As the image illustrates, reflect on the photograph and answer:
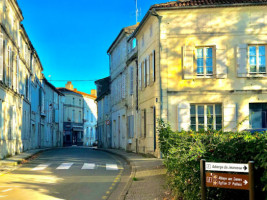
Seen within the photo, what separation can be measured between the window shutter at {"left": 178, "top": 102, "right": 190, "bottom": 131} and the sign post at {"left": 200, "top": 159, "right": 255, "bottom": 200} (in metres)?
12.7

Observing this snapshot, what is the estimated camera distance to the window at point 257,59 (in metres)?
17.9

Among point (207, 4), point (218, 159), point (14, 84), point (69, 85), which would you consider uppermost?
point (69, 85)

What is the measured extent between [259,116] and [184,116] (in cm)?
345

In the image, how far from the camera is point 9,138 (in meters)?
20.8

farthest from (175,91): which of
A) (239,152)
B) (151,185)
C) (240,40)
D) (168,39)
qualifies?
(239,152)

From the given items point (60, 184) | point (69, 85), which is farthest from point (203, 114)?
point (69, 85)

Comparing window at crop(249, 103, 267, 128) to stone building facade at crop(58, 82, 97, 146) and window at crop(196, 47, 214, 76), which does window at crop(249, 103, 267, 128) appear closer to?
window at crop(196, 47, 214, 76)

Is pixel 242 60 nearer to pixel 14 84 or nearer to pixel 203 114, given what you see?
pixel 203 114

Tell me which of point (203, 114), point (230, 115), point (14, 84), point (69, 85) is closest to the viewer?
point (230, 115)

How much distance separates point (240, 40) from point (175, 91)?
3860mm

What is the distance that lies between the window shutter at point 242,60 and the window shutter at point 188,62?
213 centimetres

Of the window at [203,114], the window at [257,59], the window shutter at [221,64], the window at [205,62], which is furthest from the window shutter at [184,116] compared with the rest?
the window at [257,59]

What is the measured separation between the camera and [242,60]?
1786 centimetres

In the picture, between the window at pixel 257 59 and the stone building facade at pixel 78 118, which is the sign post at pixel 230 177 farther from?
the stone building facade at pixel 78 118
